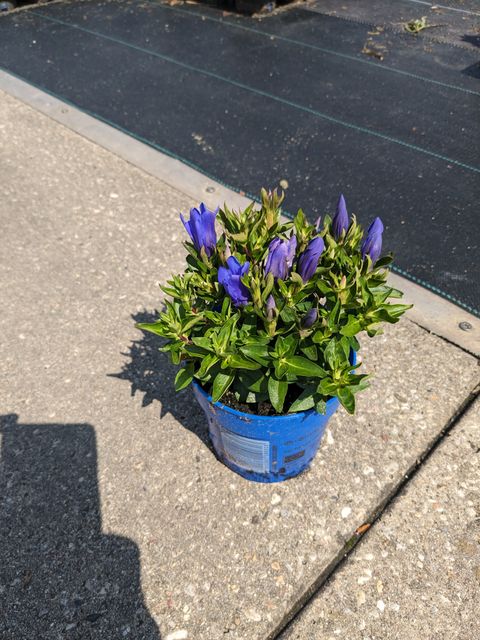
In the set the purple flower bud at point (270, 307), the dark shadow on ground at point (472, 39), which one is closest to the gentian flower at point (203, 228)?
the purple flower bud at point (270, 307)

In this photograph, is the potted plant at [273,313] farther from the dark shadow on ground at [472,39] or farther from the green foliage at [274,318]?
the dark shadow on ground at [472,39]

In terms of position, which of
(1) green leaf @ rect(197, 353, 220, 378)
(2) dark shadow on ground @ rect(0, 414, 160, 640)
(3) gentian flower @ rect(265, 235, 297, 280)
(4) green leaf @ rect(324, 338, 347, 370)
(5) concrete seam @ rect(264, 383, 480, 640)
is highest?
(3) gentian flower @ rect(265, 235, 297, 280)

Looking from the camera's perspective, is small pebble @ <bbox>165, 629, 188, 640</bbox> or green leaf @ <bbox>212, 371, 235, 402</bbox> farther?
small pebble @ <bbox>165, 629, 188, 640</bbox>

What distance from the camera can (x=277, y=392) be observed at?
6.01ft

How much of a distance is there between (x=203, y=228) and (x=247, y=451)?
3.08 feet

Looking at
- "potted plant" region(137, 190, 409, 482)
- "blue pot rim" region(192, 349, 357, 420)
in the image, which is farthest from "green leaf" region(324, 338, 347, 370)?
"blue pot rim" region(192, 349, 357, 420)

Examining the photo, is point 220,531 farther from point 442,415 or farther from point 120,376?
point 442,415

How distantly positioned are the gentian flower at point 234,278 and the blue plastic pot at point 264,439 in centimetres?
47

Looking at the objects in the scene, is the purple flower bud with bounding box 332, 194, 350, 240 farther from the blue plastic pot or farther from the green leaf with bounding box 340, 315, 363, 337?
the blue plastic pot

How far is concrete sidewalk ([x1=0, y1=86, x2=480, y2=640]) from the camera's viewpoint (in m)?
2.05

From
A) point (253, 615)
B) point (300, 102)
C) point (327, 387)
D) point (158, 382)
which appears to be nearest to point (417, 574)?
Result: point (253, 615)

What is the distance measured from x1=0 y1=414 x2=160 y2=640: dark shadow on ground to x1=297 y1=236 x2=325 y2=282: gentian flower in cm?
135

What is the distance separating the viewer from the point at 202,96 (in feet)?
18.0

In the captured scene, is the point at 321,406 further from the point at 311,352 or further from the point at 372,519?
the point at 372,519
